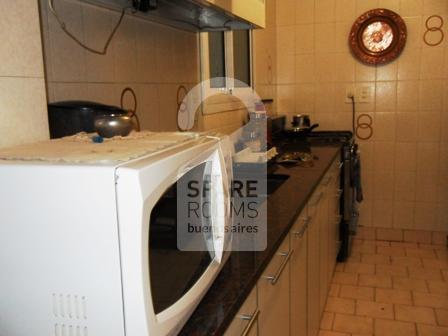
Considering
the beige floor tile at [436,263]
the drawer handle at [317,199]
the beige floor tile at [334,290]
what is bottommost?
the beige floor tile at [334,290]

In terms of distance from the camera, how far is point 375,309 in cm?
260

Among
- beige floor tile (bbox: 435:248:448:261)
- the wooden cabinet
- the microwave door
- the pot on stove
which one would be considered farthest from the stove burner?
the microwave door

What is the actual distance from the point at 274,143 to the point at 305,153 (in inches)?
17.8

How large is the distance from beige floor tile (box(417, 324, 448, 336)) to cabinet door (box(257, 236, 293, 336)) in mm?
1196

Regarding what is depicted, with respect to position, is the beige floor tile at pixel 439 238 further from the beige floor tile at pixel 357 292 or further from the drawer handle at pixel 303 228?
the drawer handle at pixel 303 228

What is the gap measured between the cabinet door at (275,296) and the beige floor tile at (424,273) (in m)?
1.86

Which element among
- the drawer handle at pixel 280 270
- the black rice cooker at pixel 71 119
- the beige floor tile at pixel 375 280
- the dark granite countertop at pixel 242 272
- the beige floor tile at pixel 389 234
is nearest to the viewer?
the dark granite countertop at pixel 242 272

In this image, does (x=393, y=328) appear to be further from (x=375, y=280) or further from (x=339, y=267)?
(x=339, y=267)

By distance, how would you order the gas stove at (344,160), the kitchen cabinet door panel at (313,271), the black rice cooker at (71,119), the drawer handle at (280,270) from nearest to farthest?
the black rice cooker at (71,119)
the drawer handle at (280,270)
the kitchen cabinet door panel at (313,271)
the gas stove at (344,160)

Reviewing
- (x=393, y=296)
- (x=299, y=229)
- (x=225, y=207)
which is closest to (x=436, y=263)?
(x=393, y=296)

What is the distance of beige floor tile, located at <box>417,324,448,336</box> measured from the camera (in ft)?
7.60

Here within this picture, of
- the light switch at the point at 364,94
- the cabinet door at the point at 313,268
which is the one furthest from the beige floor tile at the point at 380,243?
the cabinet door at the point at 313,268

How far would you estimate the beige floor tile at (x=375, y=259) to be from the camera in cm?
327

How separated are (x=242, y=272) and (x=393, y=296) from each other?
2.04 metres
